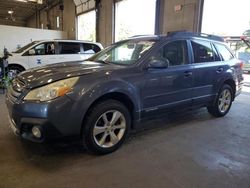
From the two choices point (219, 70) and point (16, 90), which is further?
point (219, 70)

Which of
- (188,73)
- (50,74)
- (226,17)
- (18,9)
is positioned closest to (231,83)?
(188,73)

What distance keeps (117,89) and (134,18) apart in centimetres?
836

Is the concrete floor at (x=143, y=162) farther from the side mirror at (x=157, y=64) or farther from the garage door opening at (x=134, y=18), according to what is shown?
the garage door opening at (x=134, y=18)

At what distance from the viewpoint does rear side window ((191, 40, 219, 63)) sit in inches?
147

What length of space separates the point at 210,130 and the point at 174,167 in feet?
4.80

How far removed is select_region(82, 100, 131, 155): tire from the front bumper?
16cm

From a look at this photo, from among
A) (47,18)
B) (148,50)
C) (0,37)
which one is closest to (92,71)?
(148,50)

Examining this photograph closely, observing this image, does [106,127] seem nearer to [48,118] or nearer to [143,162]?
[143,162]

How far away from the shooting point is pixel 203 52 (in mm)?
3898

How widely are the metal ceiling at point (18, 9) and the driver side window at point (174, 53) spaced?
A: 15.0 meters

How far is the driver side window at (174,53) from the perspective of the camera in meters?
3.25

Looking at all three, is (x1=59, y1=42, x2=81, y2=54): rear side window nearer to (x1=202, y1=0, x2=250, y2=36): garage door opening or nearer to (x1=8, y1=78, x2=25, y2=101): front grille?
(x1=202, y1=0, x2=250, y2=36): garage door opening

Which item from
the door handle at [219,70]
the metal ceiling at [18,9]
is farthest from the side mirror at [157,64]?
the metal ceiling at [18,9]

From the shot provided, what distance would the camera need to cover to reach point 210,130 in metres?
3.74
